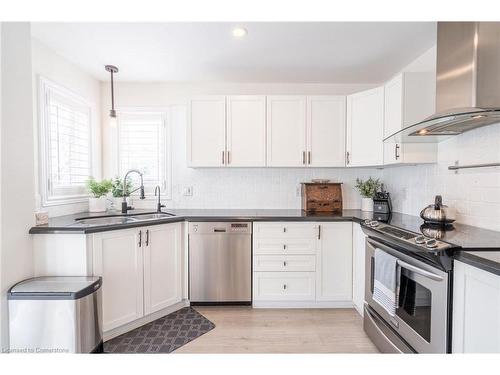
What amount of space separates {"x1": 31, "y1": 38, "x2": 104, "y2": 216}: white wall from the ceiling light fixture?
1.76 meters

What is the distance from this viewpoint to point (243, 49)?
7.35 ft

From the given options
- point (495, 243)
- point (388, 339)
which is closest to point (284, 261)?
point (388, 339)

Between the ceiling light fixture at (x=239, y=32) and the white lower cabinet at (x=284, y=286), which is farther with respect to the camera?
the white lower cabinet at (x=284, y=286)

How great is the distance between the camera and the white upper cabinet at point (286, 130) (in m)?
2.77

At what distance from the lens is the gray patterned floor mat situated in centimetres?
192

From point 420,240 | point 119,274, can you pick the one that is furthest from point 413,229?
point 119,274

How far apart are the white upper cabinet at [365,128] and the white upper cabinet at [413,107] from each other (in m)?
0.20

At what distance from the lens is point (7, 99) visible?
5.38 feet

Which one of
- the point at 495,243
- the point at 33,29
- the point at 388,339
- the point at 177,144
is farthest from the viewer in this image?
the point at 177,144

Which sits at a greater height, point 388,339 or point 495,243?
point 495,243

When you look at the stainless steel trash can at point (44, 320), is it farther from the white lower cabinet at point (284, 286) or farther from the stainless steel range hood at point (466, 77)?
the stainless steel range hood at point (466, 77)

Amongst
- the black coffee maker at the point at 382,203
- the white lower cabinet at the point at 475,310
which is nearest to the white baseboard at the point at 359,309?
the black coffee maker at the point at 382,203
